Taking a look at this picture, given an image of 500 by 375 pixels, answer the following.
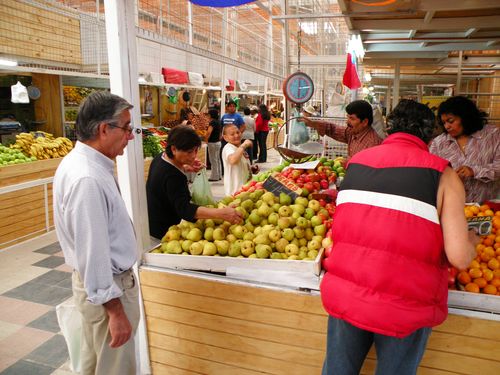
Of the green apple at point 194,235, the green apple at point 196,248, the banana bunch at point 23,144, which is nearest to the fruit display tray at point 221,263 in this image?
the green apple at point 196,248

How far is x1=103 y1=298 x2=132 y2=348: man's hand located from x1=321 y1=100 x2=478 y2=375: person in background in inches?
36.9

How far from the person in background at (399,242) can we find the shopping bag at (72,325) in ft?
4.77

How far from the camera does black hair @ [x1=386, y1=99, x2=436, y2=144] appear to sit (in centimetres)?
172

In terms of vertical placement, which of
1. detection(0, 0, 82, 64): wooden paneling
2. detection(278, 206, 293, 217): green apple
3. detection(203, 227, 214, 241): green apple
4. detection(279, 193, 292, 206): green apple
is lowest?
detection(203, 227, 214, 241): green apple

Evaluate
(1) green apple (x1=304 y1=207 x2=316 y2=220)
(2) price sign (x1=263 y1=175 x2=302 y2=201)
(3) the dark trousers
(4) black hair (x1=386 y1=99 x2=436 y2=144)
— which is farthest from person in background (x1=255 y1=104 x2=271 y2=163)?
(4) black hair (x1=386 y1=99 x2=436 y2=144)

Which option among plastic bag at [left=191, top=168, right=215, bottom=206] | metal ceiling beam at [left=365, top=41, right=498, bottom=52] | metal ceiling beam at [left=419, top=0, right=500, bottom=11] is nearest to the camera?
plastic bag at [left=191, top=168, right=215, bottom=206]

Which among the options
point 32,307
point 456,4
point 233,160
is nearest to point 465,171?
point 456,4

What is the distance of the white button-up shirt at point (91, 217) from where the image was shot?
170cm

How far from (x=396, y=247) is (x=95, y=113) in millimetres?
1408

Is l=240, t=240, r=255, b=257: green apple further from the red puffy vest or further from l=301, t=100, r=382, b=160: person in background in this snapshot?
l=301, t=100, r=382, b=160: person in background

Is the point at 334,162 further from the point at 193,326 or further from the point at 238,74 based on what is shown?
the point at 238,74

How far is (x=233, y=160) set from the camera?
4.88 meters

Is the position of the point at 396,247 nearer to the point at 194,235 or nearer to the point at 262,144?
the point at 194,235

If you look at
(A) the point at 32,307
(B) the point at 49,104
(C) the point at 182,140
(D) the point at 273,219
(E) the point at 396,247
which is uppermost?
(B) the point at 49,104
